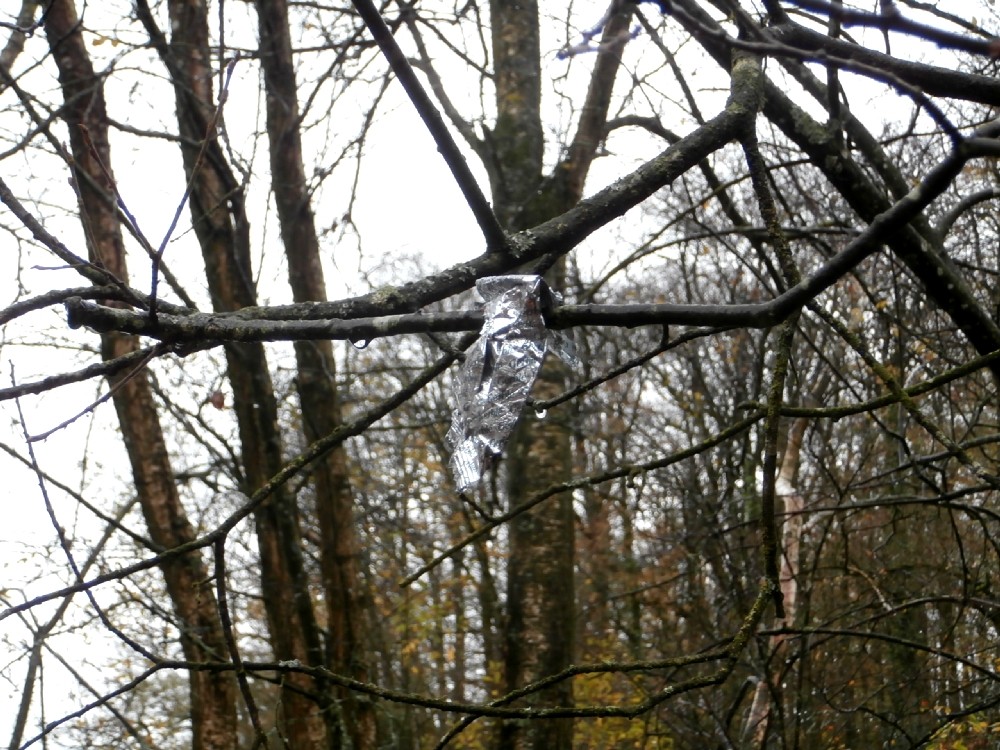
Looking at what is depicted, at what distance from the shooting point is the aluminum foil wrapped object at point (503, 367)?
1768 mm

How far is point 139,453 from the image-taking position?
5.57 m

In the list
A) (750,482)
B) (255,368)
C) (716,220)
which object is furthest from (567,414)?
(716,220)

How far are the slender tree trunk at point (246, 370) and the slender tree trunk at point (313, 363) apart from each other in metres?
0.18

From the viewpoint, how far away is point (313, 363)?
5.50m

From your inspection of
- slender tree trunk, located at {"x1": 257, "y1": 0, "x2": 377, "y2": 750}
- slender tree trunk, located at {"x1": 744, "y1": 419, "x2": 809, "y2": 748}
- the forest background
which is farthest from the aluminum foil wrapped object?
slender tree trunk, located at {"x1": 744, "y1": 419, "x2": 809, "y2": 748}

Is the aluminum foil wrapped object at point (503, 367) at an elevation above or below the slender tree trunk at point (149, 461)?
below

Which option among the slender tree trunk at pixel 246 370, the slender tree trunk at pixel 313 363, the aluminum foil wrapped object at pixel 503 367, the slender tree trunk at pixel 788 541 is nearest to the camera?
the aluminum foil wrapped object at pixel 503 367

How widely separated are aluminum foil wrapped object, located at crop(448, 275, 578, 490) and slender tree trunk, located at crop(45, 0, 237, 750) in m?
3.86

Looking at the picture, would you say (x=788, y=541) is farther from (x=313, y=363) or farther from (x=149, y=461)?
(x=149, y=461)

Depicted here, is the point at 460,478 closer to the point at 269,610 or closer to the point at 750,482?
the point at 269,610

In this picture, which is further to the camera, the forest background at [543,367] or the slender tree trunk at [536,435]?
the slender tree trunk at [536,435]

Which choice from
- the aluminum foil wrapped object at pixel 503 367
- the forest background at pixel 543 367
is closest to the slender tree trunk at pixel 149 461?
the forest background at pixel 543 367

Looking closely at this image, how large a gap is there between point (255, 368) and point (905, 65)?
3.78 meters

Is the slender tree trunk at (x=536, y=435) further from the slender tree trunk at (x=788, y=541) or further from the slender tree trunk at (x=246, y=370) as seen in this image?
the slender tree trunk at (x=788, y=541)
